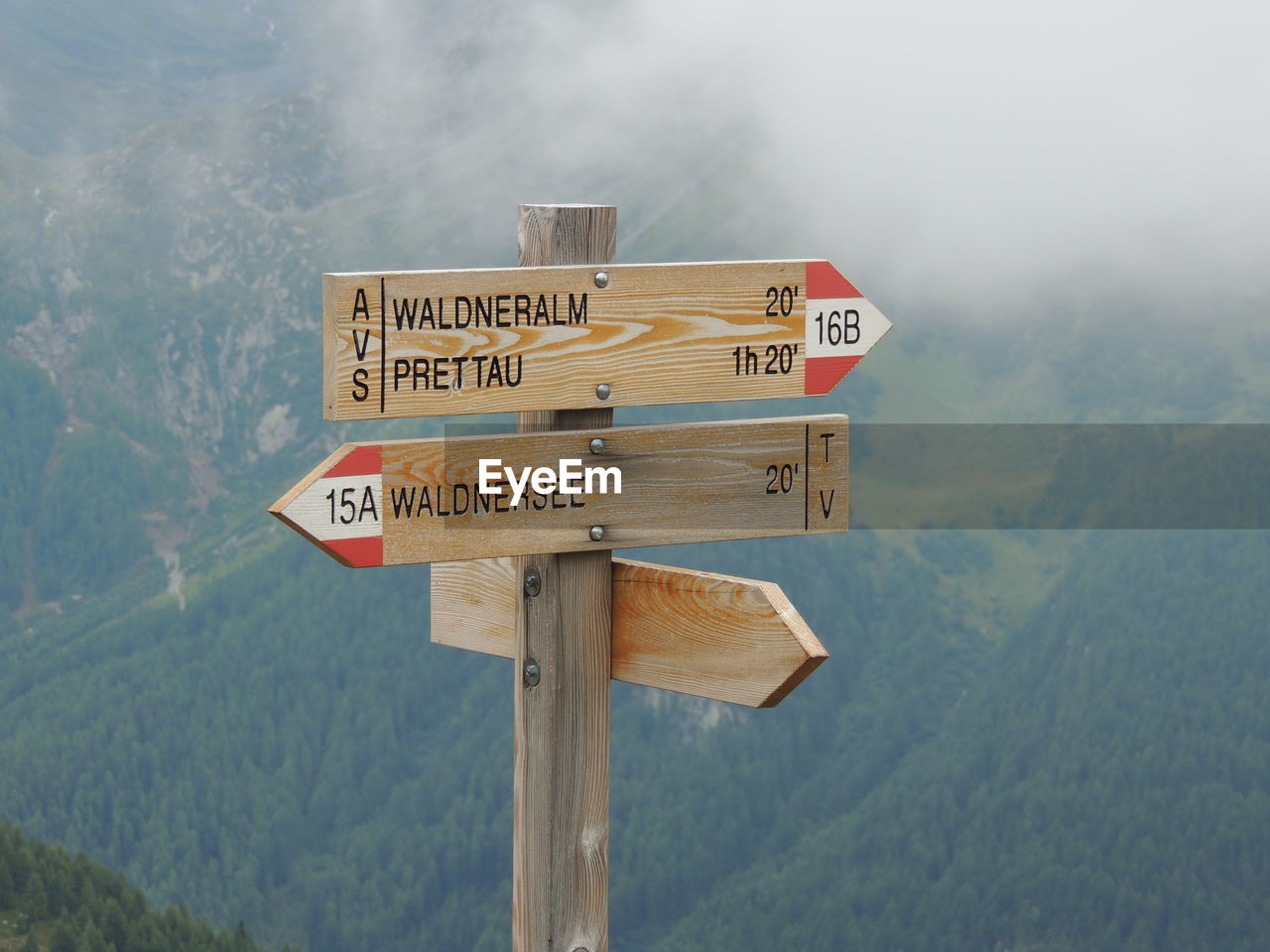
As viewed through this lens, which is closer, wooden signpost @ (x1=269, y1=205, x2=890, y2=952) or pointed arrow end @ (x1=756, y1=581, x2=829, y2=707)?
wooden signpost @ (x1=269, y1=205, x2=890, y2=952)

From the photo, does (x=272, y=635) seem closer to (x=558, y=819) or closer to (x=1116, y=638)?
(x=1116, y=638)

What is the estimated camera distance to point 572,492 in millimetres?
4961

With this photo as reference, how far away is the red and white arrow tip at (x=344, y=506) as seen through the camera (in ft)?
14.6

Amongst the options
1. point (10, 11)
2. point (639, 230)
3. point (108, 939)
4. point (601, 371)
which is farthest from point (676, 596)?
point (10, 11)

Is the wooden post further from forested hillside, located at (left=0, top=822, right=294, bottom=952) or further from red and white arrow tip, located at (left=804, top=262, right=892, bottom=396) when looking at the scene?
forested hillside, located at (left=0, top=822, right=294, bottom=952)

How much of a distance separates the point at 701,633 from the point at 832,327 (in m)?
1.11

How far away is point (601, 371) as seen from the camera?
16.2ft

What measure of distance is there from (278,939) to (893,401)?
6417cm

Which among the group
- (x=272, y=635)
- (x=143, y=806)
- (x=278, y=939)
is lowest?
(x=278, y=939)

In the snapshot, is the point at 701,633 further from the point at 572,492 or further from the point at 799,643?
the point at 572,492

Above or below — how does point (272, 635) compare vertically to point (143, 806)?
above

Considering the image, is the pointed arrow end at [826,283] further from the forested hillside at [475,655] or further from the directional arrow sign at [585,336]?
the forested hillside at [475,655]

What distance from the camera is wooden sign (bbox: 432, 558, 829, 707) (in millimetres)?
4957

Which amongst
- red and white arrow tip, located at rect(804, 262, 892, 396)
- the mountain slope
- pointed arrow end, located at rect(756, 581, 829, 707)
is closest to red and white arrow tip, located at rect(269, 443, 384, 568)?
pointed arrow end, located at rect(756, 581, 829, 707)
